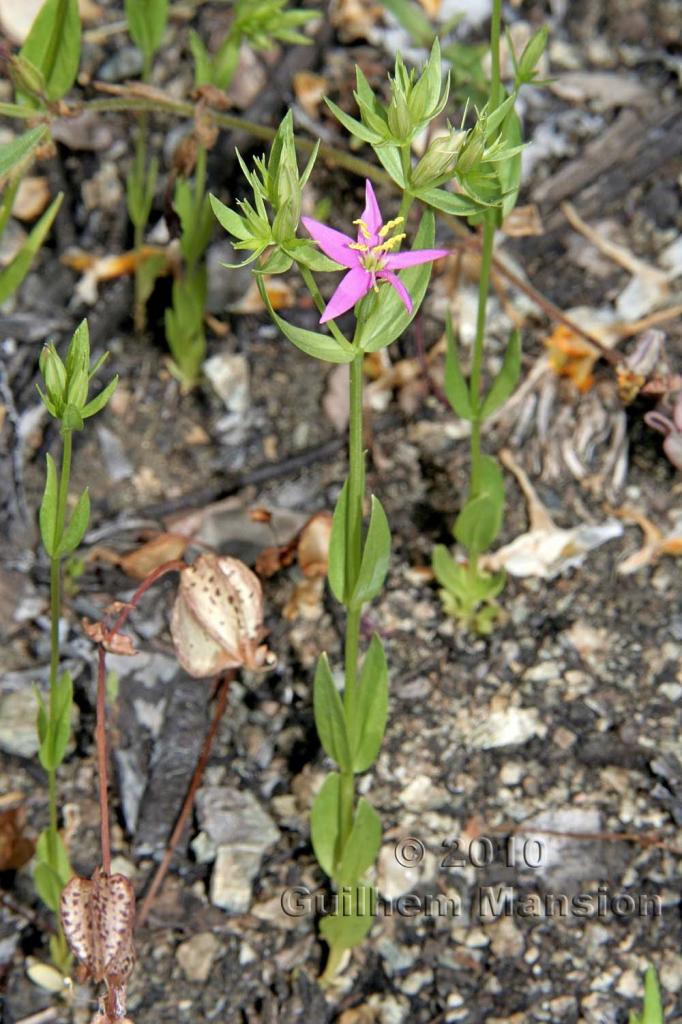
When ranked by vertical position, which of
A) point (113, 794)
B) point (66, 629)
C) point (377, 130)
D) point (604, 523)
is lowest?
point (113, 794)

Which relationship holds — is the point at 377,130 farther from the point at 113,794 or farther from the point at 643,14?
the point at 643,14

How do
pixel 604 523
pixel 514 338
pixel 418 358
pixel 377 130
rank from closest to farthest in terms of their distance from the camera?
1. pixel 377 130
2. pixel 514 338
3. pixel 604 523
4. pixel 418 358

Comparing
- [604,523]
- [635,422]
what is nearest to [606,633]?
[604,523]

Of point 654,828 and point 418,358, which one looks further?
point 418,358

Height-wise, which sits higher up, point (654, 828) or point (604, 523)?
point (604, 523)

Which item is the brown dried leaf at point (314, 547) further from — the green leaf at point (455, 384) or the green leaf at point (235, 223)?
the green leaf at point (235, 223)

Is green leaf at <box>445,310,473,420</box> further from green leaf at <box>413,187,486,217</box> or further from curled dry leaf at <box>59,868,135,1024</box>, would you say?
curled dry leaf at <box>59,868,135,1024</box>

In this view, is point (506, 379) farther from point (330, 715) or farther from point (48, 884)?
point (48, 884)

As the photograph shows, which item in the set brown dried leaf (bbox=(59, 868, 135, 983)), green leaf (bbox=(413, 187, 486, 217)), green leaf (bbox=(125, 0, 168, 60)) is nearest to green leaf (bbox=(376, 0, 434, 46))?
green leaf (bbox=(125, 0, 168, 60))
